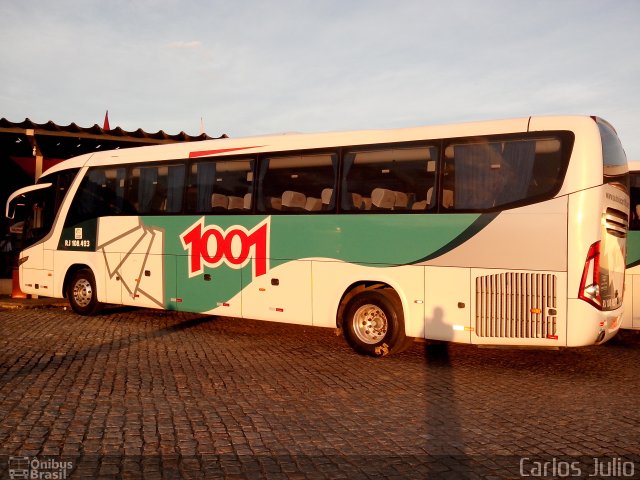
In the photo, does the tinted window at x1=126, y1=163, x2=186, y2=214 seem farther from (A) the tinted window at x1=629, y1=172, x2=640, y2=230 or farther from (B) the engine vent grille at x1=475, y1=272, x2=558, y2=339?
(A) the tinted window at x1=629, y1=172, x2=640, y2=230

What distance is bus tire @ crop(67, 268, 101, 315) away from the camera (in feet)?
46.0

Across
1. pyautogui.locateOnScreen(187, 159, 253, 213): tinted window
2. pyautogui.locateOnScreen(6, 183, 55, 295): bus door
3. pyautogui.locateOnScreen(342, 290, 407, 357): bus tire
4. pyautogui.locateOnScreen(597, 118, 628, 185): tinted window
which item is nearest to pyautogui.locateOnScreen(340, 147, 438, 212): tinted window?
pyautogui.locateOnScreen(342, 290, 407, 357): bus tire

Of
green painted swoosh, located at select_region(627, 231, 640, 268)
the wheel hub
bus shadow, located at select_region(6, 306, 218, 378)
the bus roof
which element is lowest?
bus shadow, located at select_region(6, 306, 218, 378)

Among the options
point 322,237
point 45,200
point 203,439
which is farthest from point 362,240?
point 45,200

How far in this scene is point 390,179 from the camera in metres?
9.81

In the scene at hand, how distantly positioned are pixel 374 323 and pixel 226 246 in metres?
3.23

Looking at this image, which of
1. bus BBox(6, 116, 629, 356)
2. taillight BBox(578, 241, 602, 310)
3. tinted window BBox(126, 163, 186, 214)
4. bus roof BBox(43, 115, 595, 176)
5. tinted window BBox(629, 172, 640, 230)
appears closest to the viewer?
taillight BBox(578, 241, 602, 310)

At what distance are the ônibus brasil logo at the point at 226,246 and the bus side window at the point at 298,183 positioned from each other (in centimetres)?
40

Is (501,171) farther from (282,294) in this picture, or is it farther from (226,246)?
(226,246)

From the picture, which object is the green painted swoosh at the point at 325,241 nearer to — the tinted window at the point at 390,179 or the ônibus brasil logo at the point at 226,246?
the ônibus brasil logo at the point at 226,246

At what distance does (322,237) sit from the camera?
34.1 ft

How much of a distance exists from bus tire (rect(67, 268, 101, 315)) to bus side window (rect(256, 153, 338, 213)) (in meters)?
5.05

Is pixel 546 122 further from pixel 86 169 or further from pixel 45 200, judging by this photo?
pixel 45 200

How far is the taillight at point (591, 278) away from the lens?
8.30 meters
